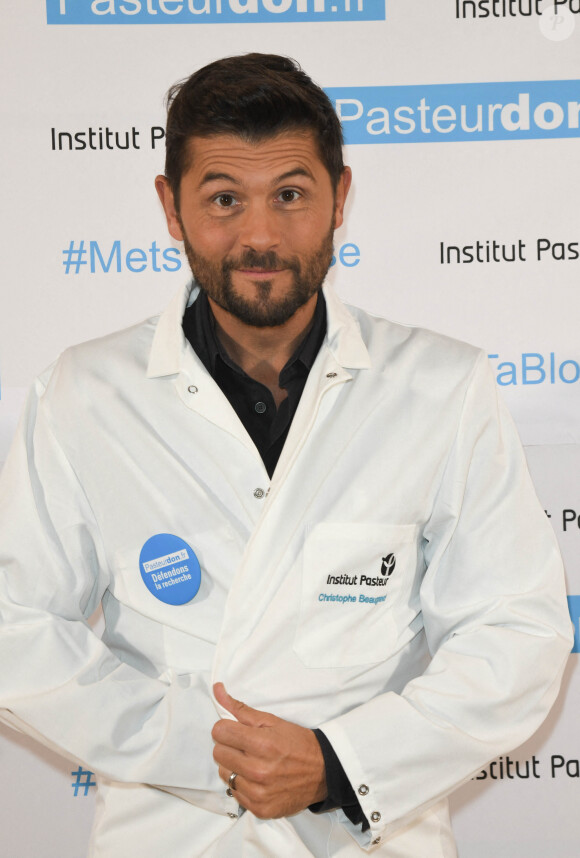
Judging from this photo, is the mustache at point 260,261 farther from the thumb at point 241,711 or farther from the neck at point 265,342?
the thumb at point 241,711

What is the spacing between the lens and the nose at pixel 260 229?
138 centimetres

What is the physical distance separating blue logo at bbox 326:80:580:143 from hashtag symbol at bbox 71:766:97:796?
1464 millimetres

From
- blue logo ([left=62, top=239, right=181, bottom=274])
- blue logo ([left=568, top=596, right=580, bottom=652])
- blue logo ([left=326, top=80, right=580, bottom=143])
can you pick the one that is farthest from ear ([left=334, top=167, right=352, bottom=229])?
blue logo ([left=568, top=596, right=580, bottom=652])

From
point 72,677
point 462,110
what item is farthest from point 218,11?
point 72,677

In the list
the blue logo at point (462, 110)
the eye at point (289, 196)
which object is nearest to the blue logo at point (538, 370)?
the blue logo at point (462, 110)

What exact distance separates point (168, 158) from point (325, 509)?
2.11 ft

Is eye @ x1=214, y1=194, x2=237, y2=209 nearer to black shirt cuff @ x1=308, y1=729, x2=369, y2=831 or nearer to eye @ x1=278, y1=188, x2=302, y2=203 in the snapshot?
eye @ x1=278, y1=188, x2=302, y2=203

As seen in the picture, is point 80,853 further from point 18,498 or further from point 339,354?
point 339,354

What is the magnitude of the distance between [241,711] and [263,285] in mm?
618

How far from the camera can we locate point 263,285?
4.68 ft

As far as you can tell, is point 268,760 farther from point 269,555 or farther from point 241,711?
point 269,555

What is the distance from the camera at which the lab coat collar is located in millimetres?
1472

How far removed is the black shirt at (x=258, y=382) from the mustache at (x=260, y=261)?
0.16 meters

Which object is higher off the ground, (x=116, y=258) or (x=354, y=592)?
(x=116, y=258)
